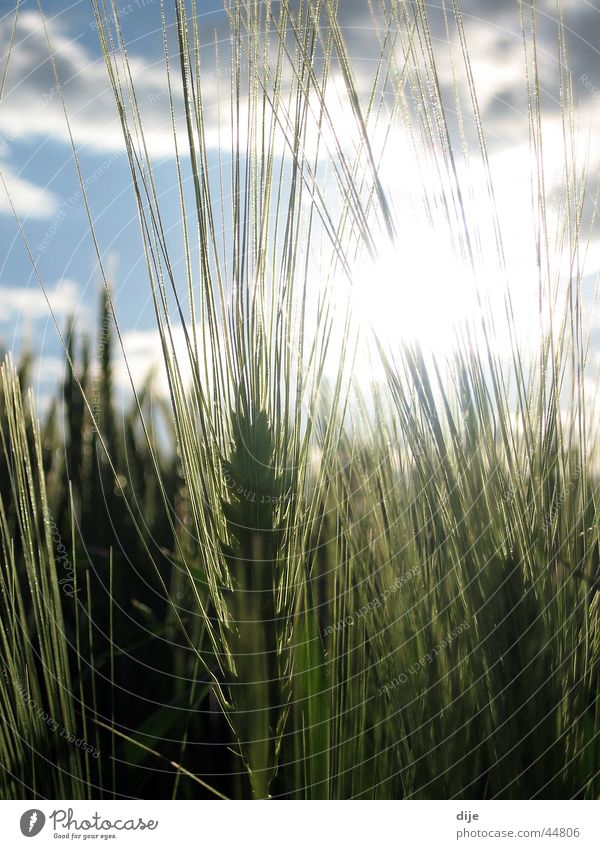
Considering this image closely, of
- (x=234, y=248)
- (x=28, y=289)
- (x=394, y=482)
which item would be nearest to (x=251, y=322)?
(x=234, y=248)

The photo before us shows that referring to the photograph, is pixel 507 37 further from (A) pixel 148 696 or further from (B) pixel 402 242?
(A) pixel 148 696

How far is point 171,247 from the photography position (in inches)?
20.6
